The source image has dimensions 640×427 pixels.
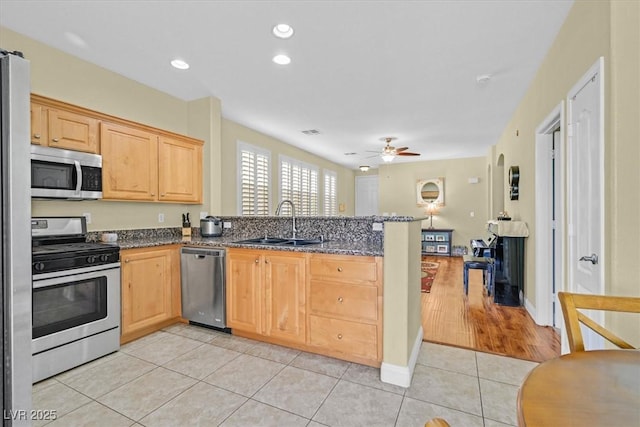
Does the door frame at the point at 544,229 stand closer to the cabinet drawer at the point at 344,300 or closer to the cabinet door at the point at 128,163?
the cabinet drawer at the point at 344,300

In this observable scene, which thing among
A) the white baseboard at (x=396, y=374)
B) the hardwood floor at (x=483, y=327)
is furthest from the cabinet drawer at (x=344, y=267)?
the hardwood floor at (x=483, y=327)

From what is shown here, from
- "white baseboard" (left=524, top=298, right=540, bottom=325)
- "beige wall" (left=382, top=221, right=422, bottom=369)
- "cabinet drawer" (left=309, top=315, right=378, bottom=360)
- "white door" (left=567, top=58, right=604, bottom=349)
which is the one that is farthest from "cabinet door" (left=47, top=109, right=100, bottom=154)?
"white baseboard" (left=524, top=298, right=540, bottom=325)

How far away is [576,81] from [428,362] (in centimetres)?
239

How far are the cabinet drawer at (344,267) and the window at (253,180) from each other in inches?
114

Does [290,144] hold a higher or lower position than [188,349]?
higher

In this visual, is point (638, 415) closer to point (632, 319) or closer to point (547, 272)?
point (632, 319)

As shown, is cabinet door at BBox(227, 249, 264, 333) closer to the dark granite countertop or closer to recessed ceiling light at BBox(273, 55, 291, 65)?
the dark granite countertop

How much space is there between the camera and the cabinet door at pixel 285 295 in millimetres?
2486

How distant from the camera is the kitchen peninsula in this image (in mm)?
2123

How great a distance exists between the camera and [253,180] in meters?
5.33

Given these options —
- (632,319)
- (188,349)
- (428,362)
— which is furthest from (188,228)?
(632,319)

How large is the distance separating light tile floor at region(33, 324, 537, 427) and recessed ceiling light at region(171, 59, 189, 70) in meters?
2.79

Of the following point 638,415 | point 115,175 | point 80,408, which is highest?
point 115,175

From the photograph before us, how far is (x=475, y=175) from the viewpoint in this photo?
7832 millimetres
